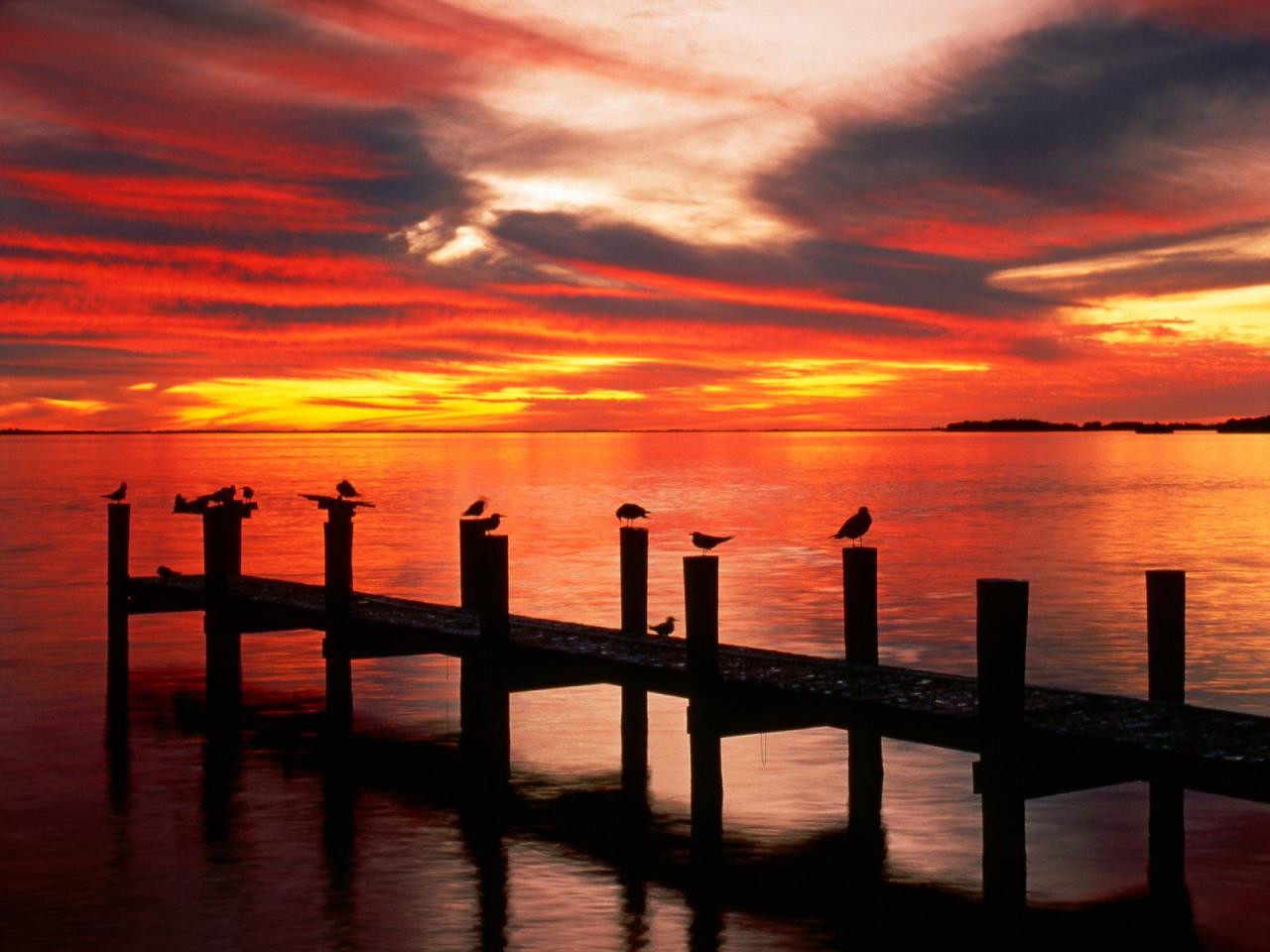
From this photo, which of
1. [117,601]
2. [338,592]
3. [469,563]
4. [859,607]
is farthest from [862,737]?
[117,601]

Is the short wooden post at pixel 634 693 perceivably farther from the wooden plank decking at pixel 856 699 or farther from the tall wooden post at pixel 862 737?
the tall wooden post at pixel 862 737

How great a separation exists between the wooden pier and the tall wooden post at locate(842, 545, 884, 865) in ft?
0.07

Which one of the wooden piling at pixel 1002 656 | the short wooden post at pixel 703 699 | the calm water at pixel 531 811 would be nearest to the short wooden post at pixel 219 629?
the calm water at pixel 531 811

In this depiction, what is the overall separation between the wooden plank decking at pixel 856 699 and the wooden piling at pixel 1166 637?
94cm

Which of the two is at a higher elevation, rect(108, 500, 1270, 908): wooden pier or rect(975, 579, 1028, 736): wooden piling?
rect(975, 579, 1028, 736): wooden piling

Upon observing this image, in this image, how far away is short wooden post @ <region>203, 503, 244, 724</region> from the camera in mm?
23656

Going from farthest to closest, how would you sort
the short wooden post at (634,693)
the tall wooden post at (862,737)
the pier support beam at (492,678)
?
the short wooden post at (634,693) → the pier support beam at (492,678) → the tall wooden post at (862,737)

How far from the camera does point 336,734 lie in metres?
21.3

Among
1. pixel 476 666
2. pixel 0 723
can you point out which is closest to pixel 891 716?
pixel 476 666

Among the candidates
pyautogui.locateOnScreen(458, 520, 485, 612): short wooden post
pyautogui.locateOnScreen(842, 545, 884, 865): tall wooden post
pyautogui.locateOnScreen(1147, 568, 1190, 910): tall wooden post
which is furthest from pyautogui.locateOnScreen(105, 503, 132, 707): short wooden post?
pyautogui.locateOnScreen(1147, 568, 1190, 910): tall wooden post

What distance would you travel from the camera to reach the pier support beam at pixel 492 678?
1775 cm

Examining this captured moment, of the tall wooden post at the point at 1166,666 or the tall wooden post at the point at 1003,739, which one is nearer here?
the tall wooden post at the point at 1003,739

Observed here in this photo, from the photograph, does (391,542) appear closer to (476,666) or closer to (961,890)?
(476,666)

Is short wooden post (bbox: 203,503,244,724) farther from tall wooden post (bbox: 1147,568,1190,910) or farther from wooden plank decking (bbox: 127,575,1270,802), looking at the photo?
tall wooden post (bbox: 1147,568,1190,910)
